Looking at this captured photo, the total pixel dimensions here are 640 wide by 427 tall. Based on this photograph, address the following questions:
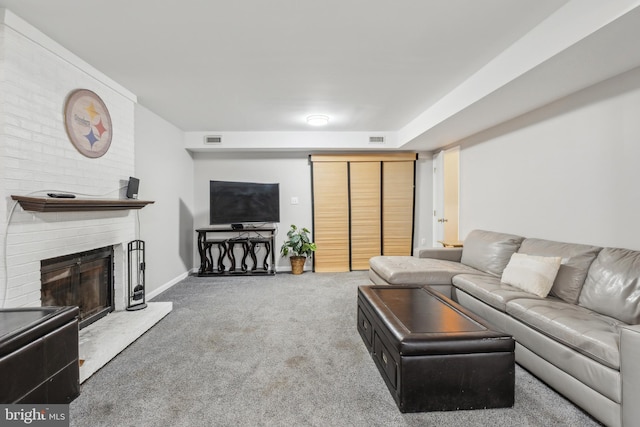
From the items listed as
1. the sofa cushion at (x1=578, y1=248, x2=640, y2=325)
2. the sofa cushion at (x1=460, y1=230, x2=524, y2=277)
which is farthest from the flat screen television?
the sofa cushion at (x1=578, y1=248, x2=640, y2=325)

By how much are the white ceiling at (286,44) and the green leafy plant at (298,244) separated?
2321mm

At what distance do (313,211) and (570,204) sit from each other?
11.9ft

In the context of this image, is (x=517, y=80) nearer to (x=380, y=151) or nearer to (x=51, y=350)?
(x=380, y=151)

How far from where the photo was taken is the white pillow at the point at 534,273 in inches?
95.0

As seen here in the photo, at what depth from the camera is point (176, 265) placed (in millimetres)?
4668

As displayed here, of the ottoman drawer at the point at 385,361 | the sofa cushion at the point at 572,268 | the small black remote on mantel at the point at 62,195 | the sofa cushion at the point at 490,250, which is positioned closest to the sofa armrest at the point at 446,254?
the sofa cushion at the point at 490,250

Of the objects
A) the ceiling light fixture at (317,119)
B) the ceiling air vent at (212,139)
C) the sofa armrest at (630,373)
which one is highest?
the ceiling light fixture at (317,119)

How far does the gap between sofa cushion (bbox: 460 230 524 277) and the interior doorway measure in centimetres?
133

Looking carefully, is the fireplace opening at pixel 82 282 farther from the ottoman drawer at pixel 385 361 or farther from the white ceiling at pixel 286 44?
the ottoman drawer at pixel 385 361

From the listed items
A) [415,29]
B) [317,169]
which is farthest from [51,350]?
[317,169]

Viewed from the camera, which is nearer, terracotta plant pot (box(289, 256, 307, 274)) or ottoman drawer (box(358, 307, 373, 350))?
ottoman drawer (box(358, 307, 373, 350))

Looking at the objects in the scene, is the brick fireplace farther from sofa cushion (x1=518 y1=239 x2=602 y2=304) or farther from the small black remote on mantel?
sofa cushion (x1=518 y1=239 x2=602 y2=304)

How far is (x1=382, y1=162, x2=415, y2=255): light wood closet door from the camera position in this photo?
18.0ft

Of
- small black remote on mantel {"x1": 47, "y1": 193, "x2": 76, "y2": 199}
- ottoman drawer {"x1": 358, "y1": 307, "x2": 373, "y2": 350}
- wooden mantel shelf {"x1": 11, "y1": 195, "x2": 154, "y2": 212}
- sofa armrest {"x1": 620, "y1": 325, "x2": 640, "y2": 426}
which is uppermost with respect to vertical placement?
small black remote on mantel {"x1": 47, "y1": 193, "x2": 76, "y2": 199}
